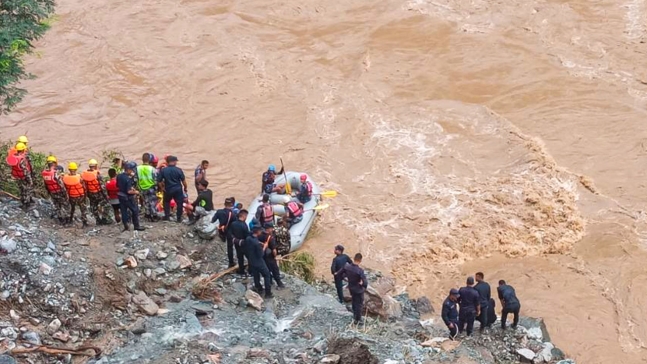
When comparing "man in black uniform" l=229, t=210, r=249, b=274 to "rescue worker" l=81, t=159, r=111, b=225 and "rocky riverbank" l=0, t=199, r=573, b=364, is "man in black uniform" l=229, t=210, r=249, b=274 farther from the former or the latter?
"rescue worker" l=81, t=159, r=111, b=225

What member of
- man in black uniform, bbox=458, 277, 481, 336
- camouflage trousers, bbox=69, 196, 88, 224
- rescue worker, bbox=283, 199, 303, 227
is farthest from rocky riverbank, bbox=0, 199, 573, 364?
rescue worker, bbox=283, 199, 303, 227

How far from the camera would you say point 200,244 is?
12227mm

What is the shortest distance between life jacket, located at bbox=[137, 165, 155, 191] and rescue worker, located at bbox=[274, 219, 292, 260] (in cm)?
235

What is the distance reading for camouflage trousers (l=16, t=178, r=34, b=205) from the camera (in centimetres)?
1157

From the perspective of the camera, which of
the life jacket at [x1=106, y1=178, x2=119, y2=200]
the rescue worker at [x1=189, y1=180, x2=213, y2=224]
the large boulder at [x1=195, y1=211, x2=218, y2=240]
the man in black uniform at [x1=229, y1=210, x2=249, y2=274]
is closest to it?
the man in black uniform at [x1=229, y1=210, x2=249, y2=274]

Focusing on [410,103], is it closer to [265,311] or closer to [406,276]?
[406,276]

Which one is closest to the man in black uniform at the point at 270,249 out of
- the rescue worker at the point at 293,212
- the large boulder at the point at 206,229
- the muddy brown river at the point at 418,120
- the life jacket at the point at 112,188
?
the large boulder at the point at 206,229

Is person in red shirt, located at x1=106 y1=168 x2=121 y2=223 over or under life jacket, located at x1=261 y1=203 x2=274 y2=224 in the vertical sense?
over

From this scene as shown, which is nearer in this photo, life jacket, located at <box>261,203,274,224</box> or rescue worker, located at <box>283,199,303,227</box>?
life jacket, located at <box>261,203,274,224</box>

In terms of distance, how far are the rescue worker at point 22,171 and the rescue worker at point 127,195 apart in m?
1.55

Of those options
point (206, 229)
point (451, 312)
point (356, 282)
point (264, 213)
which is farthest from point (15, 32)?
point (451, 312)

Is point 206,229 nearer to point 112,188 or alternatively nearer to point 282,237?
point 282,237

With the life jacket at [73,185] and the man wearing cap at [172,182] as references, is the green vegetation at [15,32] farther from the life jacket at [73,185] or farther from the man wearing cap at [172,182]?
the man wearing cap at [172,182]

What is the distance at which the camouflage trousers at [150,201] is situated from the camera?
12.2m
